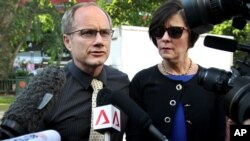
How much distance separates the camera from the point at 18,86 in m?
21.0

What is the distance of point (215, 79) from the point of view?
185 centimetres

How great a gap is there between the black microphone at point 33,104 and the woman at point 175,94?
18.7 inches

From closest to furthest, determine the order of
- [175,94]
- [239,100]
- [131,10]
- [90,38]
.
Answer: [239,100] → [90,38] → [175,94] → [131,10]

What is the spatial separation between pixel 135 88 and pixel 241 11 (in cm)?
101

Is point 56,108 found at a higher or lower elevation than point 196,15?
lower

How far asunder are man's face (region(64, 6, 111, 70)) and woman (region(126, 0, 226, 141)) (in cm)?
29

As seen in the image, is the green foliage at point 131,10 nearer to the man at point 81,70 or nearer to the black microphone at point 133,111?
the man at point 81,70

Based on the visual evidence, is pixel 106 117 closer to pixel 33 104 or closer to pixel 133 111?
pixel 133 111

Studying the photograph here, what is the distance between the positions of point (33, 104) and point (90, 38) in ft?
1.70

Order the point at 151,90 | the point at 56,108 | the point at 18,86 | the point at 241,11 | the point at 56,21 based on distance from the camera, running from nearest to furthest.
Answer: the point at 241,11
the point at 56,108
the point at 151,90
the point at 56,21
the point at 18,86

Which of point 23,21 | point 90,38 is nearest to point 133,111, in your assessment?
point 90,38

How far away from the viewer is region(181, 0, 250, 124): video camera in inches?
67.7

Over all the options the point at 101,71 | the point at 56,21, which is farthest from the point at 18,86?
the point at 101,71

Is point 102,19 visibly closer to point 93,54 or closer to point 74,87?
point 93,54
